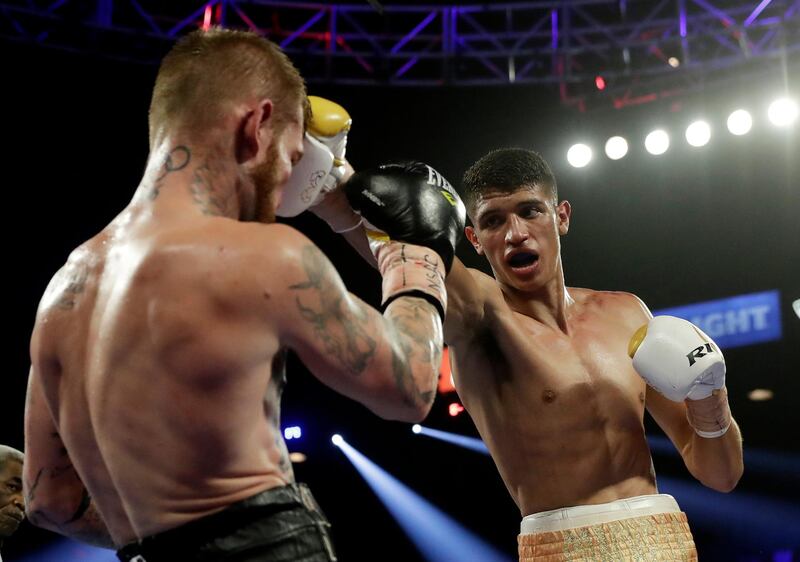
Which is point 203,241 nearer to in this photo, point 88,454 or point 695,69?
point 88,454

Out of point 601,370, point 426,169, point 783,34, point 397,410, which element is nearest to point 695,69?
point 783,34

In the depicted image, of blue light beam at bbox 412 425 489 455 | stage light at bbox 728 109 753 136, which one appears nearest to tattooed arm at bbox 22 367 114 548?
stage light at bbox 728 109 753 136

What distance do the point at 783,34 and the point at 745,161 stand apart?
175cm

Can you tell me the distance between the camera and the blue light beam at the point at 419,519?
8.86 meters

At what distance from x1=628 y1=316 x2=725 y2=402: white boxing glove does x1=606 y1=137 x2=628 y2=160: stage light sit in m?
4.87

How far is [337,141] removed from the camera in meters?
1.91

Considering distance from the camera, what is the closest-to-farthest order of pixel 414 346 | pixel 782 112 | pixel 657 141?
1. pixel 414 346
2. pixel 782 112
3. pixel 657 141

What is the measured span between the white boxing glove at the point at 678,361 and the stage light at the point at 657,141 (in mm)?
4866

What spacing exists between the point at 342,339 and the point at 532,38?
5.62m

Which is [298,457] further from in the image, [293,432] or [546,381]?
[546,381]

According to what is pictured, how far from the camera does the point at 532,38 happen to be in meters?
6.43

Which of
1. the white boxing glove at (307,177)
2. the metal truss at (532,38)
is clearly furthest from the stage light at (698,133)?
the white boxing glove at (307,177)

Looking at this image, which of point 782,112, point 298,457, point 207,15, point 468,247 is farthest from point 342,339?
point 298,457

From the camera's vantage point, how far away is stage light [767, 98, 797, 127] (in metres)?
6.18
